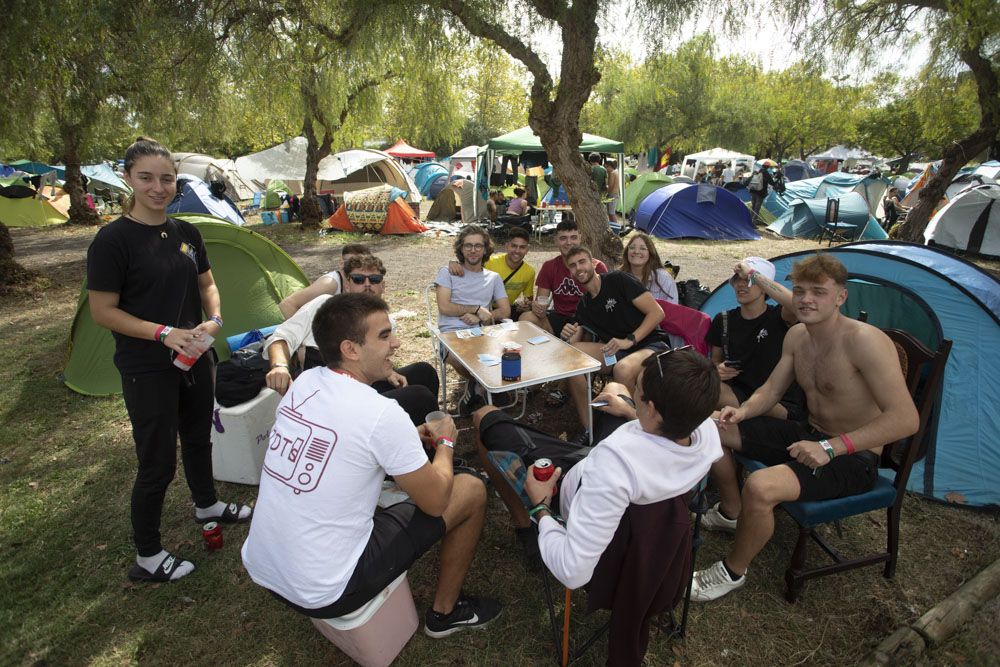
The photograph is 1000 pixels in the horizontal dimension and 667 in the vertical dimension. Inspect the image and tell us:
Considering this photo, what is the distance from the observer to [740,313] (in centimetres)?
341

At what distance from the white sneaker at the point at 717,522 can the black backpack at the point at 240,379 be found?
278 centimetres

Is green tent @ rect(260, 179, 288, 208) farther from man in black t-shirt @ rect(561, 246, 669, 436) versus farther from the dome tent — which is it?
the dome tent

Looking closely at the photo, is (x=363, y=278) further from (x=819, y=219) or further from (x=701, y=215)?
(x=819, y=219)

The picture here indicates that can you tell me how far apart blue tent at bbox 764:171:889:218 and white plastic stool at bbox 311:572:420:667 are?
15039 millimetres

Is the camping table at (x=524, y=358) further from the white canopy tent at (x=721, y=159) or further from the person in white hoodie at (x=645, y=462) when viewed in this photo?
the white canopy tent at (x=721, y=159)

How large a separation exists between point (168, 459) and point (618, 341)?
2.83 m

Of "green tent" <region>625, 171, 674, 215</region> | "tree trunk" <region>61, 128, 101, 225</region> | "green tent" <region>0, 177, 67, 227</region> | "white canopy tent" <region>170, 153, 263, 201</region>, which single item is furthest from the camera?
"white canopy tent" <region>170, 153, 263, 201</region>

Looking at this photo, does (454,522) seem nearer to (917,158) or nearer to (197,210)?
(197,210)

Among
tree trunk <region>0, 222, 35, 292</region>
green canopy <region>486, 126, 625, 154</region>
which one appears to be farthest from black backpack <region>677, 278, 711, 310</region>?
tree trunk <region>0, 222, 35, 292</region>

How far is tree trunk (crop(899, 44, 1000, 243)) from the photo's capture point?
7.16 m

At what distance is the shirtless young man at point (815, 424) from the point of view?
2266mm

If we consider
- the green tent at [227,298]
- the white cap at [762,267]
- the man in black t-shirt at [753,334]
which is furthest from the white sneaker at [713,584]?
the green tent at [227,298]

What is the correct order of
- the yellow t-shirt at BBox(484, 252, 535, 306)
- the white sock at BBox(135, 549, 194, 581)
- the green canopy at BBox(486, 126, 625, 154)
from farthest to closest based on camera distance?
1. the green canopy at BBox(486, 126, 625, 154)
2. the yellow t-shirt at BBox(484, 252, 535, 306)
3. the white sock at BBox(135, 549, 194, 581)

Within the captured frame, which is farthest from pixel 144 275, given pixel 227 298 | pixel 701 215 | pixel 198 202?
pixel 701 215
